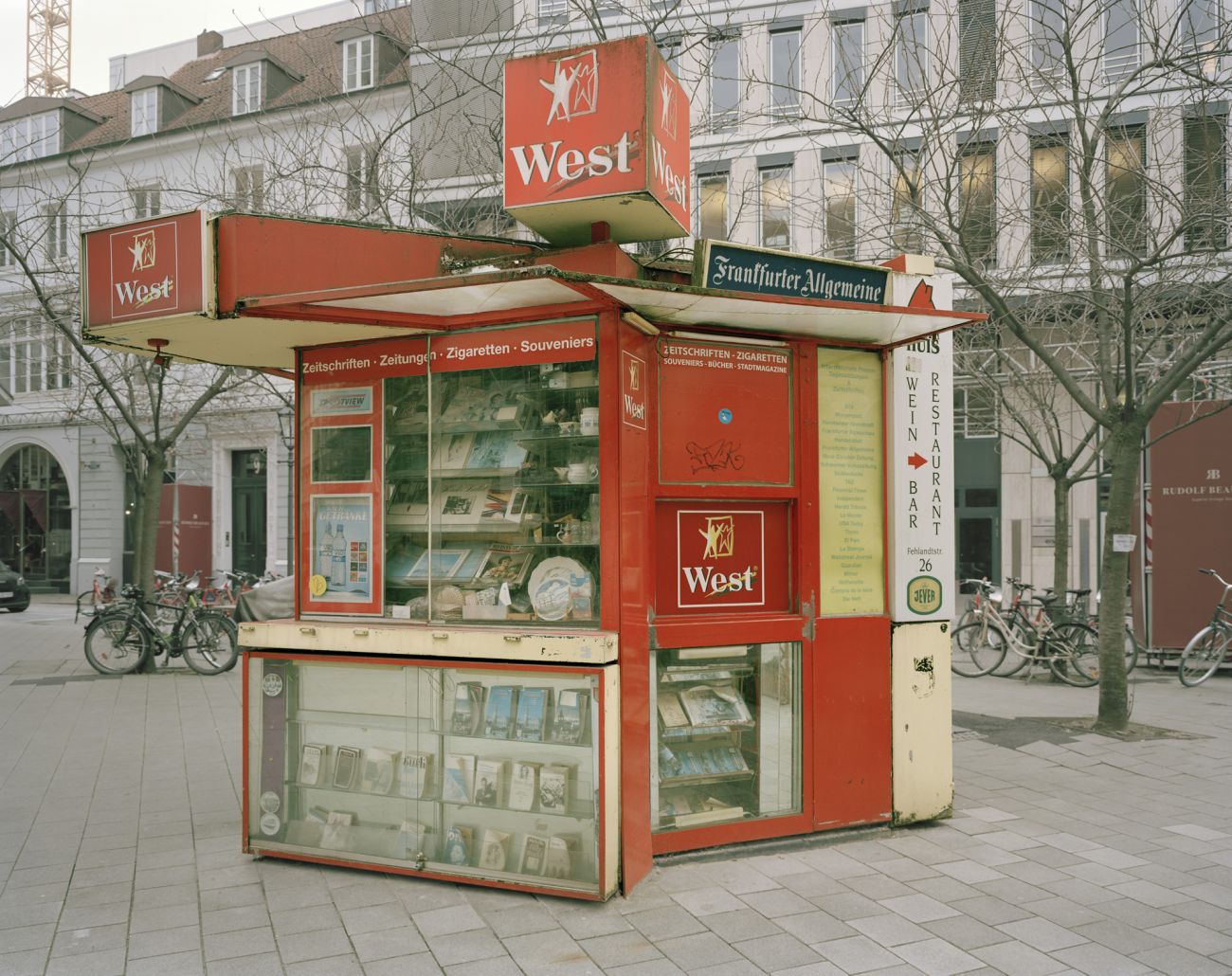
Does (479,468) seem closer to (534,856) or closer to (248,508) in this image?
(534,856)

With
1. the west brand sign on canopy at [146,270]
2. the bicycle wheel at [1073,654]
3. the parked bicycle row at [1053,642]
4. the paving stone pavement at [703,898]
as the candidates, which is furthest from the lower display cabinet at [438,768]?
the bicycle wheel at [1073,654]

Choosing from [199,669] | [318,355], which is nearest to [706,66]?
[318,355]

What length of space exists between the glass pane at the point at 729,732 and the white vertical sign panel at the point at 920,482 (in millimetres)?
831

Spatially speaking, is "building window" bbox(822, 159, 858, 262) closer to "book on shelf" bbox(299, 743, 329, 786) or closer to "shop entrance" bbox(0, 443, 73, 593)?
"book on shelf" bbox(299, 743, 329, 786)

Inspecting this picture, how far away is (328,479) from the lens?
5.30 metres

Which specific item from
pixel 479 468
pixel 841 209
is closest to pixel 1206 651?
pixel 841 209

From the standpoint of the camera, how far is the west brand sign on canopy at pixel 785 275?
14.3ft

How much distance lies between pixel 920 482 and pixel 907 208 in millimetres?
5876

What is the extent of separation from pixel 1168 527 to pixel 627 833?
10.5m

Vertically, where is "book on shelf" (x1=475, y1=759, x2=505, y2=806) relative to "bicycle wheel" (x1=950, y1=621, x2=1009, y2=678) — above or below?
above

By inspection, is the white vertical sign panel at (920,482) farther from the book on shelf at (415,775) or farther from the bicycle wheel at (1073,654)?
the bicycle wheel at (1073,654)

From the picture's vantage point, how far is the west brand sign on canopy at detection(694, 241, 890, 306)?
4359 millimetres

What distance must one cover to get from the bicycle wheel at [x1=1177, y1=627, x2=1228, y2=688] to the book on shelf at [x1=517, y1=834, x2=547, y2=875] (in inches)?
368

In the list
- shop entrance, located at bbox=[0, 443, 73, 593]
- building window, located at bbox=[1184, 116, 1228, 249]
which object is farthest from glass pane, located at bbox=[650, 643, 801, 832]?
shop entrance, located at bbox=[0, 443, 73, 593]
